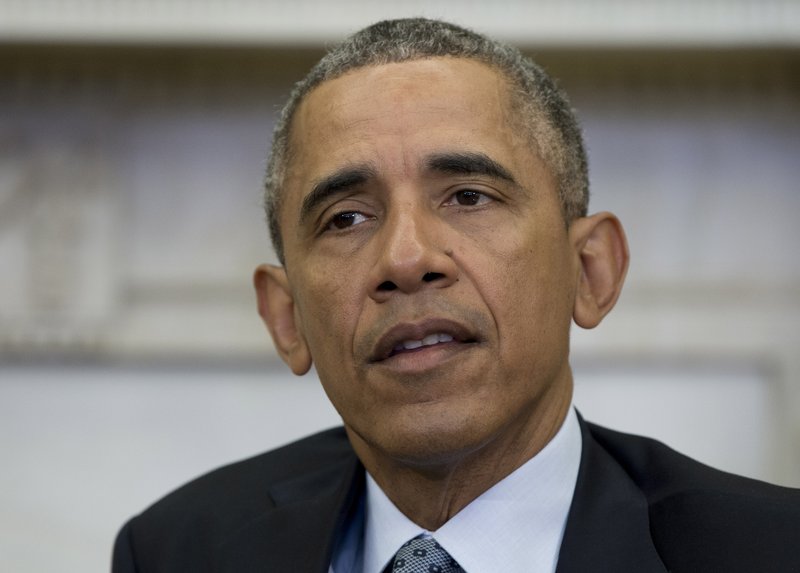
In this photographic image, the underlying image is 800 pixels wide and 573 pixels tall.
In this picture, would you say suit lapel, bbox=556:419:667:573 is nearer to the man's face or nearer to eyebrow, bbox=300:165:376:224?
the man's face

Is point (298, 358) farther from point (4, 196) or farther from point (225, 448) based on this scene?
point (4, 196)

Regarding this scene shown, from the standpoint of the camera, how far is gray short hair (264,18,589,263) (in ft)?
4.06

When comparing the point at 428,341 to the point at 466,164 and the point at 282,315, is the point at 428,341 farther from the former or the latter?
the point at 282,315

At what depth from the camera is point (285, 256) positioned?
51.6 inches

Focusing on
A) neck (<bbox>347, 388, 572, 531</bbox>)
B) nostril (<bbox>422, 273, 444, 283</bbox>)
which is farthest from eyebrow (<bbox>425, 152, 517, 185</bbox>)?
neck (<bbox>347, 388, 572, 531</bbox>)

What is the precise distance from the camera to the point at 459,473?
1.19 meters

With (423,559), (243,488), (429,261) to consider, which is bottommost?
(423,559)

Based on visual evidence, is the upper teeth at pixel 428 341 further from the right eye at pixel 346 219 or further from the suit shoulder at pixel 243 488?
the suit shoulder at pixel 243 488

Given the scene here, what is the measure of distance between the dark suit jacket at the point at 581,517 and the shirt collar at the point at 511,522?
0.09ft

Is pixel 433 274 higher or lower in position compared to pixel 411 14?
lower

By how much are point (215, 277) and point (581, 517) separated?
97cm

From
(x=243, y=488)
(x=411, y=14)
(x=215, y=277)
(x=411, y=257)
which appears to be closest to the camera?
(x=411, y=257)

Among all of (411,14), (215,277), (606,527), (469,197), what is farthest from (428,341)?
(215,277)

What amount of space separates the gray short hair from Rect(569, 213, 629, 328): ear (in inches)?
0.9
